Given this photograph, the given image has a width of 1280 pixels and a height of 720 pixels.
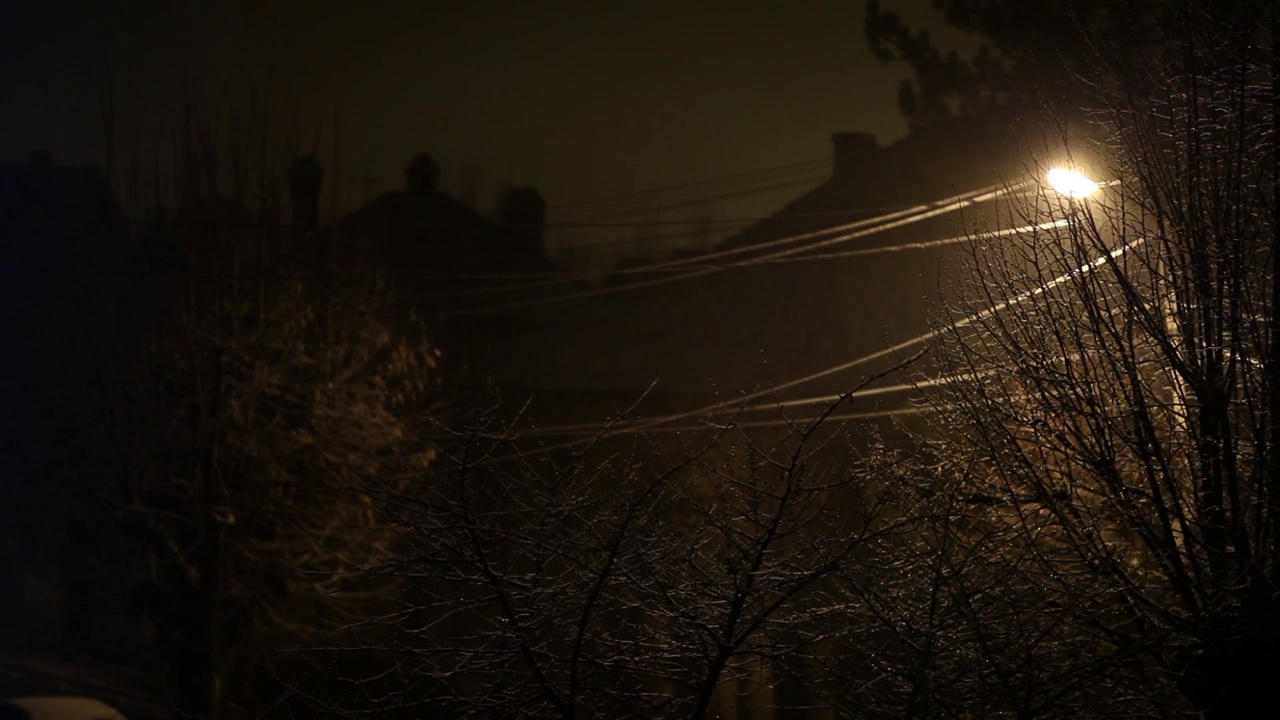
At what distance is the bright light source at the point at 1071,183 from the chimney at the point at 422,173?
852 inches

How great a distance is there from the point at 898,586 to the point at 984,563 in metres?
0.47

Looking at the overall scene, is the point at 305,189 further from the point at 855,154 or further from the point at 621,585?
the point at 621,585

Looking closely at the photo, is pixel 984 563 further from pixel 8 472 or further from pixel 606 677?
pixel 8 472

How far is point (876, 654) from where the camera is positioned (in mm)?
6426

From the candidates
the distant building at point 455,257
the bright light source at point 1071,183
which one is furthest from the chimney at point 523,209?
the bright light source at point 1071,183

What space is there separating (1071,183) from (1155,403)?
134 cm

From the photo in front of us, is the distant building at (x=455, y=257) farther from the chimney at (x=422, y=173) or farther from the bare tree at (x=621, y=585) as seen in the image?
the bare tree at (x=621, y=585)

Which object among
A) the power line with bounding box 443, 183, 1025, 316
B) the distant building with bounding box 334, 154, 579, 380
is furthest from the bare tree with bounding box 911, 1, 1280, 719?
the distant building with bounding box 334, 154, 579, 380

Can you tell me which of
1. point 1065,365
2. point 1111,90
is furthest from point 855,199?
point 1065,365

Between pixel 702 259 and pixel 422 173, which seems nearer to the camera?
pixel 702 259

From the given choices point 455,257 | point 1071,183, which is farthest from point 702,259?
point 1071,183

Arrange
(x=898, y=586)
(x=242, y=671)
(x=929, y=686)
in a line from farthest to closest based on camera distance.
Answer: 1. (x=242, y=671)
2. (x=898, y=586)
3. (x=929, y=686)

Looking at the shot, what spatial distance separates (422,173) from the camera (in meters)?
28.3

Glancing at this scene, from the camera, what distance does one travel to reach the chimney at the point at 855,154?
20.5 meters
